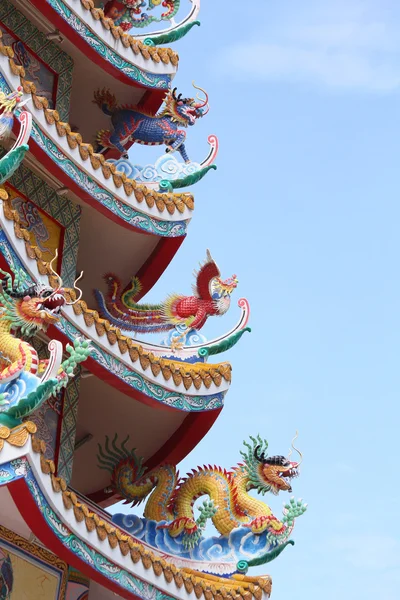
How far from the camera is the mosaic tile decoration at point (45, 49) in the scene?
71.1 feet

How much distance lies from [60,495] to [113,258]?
6.10 m

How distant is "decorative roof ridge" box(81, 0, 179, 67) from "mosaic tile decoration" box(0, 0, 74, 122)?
32.8 inches

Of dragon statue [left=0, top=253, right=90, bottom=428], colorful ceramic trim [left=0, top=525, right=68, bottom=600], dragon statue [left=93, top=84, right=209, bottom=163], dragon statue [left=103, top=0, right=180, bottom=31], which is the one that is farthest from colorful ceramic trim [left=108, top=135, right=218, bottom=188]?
colorful ceramic trim [left=0, top=525, right=68, bottom=600]

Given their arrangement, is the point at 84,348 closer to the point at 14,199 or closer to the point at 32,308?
the point at 32,308

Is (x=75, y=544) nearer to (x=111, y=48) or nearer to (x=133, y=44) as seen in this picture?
(x=111, y=48)

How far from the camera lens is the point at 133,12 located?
77.6 ft

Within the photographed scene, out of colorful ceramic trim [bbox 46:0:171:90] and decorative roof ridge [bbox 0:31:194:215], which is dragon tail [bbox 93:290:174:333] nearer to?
decorative roof ridge [bbox 0:31:194:215]

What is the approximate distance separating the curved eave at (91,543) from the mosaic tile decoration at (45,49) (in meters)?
5.97

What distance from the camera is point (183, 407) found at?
2123cm

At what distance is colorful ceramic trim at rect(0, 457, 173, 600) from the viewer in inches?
655

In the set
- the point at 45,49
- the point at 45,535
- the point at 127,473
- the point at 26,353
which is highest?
the point at 45,49

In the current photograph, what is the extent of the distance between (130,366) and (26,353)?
3294mm

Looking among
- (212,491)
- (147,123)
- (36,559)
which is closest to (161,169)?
(147,123)

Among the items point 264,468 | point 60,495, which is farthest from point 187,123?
point 60,495
